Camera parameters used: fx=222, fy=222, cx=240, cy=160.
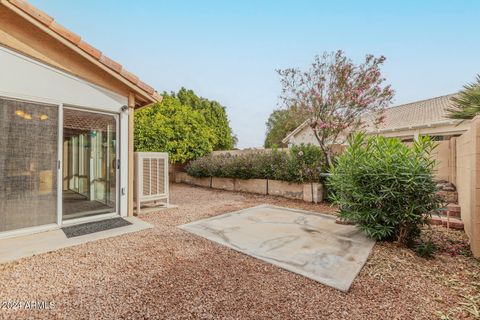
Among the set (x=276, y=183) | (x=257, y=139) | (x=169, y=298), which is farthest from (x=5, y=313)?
(x=257, y=139)

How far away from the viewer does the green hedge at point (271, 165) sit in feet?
23.4

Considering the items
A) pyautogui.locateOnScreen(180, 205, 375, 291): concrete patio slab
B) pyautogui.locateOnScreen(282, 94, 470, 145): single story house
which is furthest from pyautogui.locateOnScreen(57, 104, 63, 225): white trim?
pyautogui.locateOnScreen(282, 94, 470, 145): single story house

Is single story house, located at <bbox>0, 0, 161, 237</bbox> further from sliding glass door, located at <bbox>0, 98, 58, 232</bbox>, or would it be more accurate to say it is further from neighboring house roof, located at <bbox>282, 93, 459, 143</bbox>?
neighboring house roof, located at <bbox>282, 93, 459, 143</bbox>

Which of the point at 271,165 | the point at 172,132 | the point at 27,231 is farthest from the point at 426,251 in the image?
the point at 172,132

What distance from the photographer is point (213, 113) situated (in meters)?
21.1

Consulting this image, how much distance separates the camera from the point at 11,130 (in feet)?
12.0

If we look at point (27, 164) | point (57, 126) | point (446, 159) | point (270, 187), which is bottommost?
point (270, 187)

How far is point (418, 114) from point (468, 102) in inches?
393

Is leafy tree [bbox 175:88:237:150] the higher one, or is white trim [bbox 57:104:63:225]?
leafy tree [bbox 175:88:237:150]

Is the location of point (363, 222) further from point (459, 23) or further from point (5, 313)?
point (459, 23)

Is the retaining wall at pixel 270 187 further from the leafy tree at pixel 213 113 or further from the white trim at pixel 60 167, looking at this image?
the leafy tree at pixel 213 113

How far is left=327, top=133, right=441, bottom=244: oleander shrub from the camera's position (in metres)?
3.37

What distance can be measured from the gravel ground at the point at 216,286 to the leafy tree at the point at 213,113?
55.1 feet

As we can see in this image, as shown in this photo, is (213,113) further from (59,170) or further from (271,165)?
(59,170)
